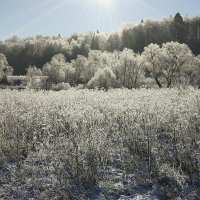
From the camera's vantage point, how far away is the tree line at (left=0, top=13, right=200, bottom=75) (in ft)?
460

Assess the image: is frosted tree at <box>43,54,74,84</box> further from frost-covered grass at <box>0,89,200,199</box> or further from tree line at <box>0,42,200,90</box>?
frost-covered grass at <box>0,89,200,199</box>

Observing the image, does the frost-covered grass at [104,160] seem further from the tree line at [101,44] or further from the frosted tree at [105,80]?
the tree line at [101,44]

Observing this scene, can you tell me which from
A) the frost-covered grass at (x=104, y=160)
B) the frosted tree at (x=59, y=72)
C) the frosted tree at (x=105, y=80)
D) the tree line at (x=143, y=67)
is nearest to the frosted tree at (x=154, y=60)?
the tree line at (x=143, y=67)

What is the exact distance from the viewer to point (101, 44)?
141m

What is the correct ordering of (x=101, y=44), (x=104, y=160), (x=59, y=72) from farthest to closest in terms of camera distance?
(x=101, y=44), (x=59, y=72), (x=104, y=160)

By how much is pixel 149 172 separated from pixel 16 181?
288 centimetres

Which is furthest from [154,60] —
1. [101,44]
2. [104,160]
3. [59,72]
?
[101,44]

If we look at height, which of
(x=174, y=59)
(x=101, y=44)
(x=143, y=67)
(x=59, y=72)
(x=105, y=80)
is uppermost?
(x=101, y=44)

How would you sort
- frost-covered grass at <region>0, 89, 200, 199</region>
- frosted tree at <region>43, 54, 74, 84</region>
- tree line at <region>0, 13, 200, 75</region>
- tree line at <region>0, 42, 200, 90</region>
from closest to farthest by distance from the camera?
frost-covered grass at <region>0, 89, 200, 199</region>, tree line at <region>0, 42, 200, 90</region>, frosted tree at <region>43, 54, 74, 84</region>, tree line at <region>0, 13, 200, 75</region>

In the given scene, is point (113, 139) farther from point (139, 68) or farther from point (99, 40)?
point (99, 40)

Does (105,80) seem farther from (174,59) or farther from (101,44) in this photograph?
(101,44)

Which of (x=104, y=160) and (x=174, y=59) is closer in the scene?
(x=104, y=160)

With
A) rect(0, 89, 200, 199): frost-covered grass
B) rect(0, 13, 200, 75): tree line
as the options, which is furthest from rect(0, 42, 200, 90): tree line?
rect(0, 13, 200, 75): tree line

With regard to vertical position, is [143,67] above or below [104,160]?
above
